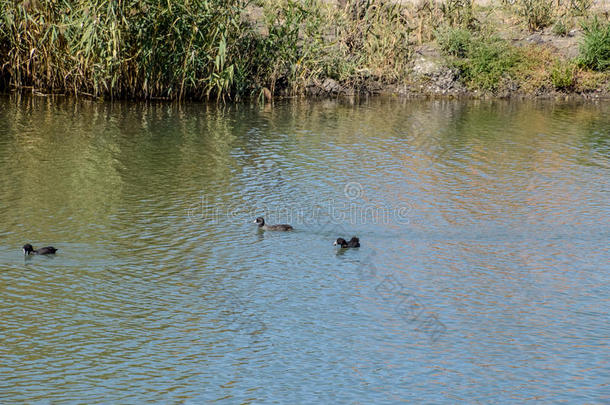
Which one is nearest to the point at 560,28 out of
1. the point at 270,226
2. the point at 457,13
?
the point at 457,13

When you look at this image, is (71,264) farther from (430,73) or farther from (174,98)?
(430,73)

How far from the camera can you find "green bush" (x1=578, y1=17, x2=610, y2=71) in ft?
100

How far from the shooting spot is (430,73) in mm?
30766

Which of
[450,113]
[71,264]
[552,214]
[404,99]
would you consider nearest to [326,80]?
[404,99]

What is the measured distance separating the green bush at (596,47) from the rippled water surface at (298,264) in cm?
783

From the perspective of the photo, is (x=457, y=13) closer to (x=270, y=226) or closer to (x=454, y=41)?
(x=454, y=41)

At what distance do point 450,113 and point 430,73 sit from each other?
419 cm

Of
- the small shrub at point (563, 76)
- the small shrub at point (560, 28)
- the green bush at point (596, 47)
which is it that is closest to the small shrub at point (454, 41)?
the small shrub at point (563, 76)
